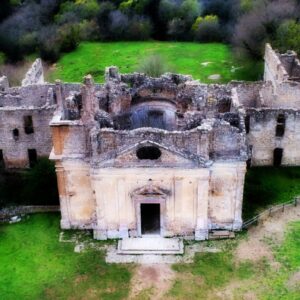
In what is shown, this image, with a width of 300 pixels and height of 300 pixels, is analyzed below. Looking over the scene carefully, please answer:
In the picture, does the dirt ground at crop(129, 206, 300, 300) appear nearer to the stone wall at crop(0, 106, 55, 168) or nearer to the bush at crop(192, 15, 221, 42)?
Result: the stone wall at crop(0, 106, 55, 168)

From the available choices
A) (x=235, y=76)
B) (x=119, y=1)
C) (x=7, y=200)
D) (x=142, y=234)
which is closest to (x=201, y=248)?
(x=142, y=234)

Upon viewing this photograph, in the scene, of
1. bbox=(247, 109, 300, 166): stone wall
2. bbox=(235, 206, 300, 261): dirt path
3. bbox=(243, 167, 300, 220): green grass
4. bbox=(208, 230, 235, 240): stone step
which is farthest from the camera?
bbox=(247, 109, 300, 166): stone wall

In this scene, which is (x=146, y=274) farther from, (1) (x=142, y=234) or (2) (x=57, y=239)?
(2) (x=57, y=239)

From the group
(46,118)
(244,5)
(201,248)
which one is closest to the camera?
(201,248)

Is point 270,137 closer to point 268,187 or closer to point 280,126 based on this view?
point 280,126

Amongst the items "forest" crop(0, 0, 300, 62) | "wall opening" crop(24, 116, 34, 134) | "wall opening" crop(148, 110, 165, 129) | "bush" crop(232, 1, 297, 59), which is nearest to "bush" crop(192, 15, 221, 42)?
"forest" crop(0, 0, 300, 62)

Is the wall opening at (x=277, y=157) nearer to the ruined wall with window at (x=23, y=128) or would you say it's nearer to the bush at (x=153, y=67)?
the ruined wall with window at (x=23, y=128)
